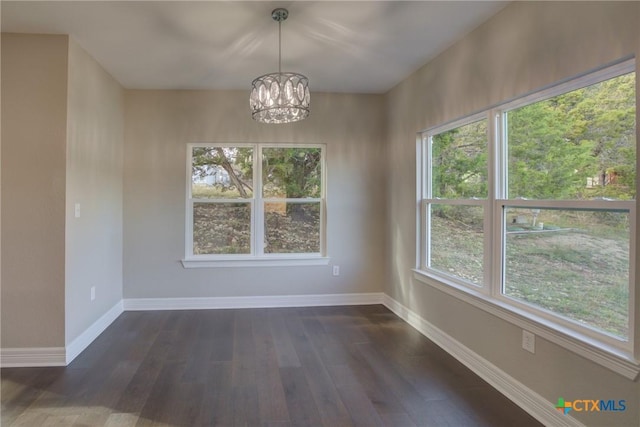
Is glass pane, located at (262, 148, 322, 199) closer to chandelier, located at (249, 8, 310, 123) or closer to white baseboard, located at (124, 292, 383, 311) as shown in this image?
white baseboard, located at (124, 292, 383, 311)

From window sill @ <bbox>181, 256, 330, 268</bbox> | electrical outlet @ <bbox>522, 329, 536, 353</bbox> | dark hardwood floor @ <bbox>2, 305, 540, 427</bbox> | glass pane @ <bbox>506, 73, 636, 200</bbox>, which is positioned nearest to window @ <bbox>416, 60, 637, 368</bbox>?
glass pane @ <bbox>506, 73, 636, 200</bbox>

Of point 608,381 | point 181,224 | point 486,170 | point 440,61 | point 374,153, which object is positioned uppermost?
point 440,61

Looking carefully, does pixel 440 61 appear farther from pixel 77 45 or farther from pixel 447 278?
pixel 77 45

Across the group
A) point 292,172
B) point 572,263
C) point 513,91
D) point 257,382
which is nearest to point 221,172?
point 292,172

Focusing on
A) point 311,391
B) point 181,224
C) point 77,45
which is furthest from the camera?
point 181,224

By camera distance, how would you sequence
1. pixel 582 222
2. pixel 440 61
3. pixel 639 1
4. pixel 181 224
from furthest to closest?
pixel 181 224 < pixel 440 61 < pixel 582 222 < pixel 639 1

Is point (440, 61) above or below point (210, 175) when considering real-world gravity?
above

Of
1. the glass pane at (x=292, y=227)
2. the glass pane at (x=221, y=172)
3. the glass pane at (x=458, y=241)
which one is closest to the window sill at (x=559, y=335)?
the glass pane at (x=458, y=241)

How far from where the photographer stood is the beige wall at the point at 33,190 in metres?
2.73

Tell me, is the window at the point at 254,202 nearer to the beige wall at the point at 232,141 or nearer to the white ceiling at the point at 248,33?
the beige wall at the point at 232,141

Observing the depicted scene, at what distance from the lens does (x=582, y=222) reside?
6.49ft

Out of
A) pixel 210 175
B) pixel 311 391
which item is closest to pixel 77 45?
pixel 210 175

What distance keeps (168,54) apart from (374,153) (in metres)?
2.46

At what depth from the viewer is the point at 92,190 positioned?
3281 mm
